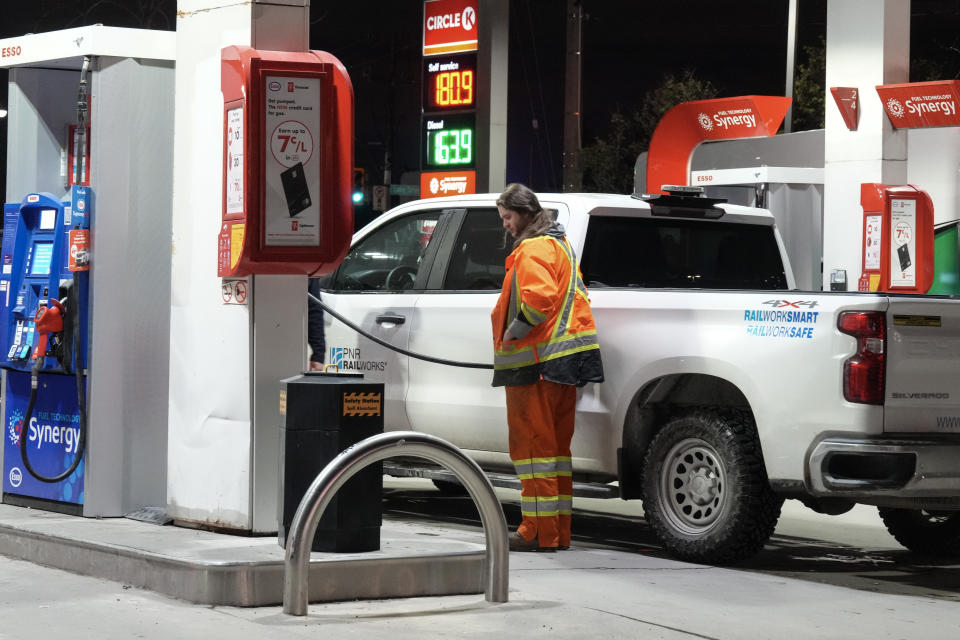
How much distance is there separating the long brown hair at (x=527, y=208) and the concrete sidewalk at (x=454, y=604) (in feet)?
5.60

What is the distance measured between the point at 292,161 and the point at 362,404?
1.24 m

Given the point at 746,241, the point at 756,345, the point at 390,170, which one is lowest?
the point at 756,345

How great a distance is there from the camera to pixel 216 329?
24.6 ft

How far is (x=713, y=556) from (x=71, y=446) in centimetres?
345

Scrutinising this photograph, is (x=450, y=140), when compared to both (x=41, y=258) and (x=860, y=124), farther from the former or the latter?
(x=41, y=258)

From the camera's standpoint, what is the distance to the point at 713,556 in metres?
8.10

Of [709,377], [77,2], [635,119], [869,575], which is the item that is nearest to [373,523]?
[709,377]

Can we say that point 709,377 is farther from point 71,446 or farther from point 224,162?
point 71,446

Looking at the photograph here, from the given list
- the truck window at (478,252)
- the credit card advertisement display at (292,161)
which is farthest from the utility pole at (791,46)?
the credit card advertisement display at (292,161)

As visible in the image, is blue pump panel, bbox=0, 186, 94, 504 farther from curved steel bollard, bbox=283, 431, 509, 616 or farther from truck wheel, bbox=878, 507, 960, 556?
truck wheel, bbox=878, 507, 960, 556

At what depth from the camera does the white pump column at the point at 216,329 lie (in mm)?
7324

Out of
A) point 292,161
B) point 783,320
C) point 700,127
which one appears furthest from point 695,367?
point 700,127

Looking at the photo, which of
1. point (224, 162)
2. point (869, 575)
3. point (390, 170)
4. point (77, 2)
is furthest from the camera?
point (390, 170)

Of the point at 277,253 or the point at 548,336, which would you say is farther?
the point at 548,336
